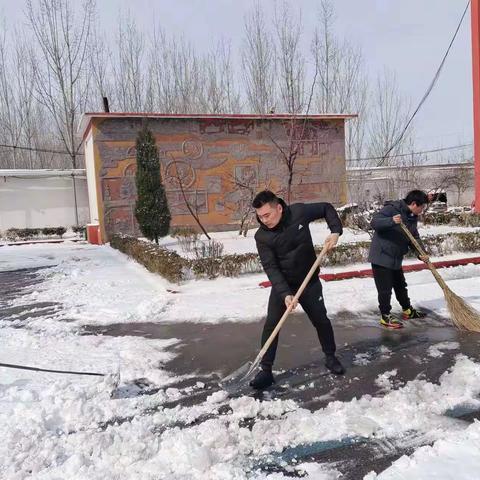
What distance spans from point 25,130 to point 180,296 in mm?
29231

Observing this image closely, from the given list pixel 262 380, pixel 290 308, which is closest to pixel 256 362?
pixel 262 380

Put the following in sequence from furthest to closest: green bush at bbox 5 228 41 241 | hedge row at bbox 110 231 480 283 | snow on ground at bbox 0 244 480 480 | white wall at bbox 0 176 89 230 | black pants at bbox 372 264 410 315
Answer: white wall at bbox 0 176 89 230 < green bush at bbox 5 228 41 241 < hedge row at bbox 110 231 480 283 < black pants at bbox 372 264 410 315 < snow on ground at bbox 0 244 480 480

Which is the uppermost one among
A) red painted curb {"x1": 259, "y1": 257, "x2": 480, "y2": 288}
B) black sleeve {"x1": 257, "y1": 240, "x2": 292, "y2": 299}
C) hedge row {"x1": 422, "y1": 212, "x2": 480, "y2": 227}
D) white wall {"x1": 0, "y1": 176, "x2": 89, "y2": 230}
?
white wall {"x1": 0, "y1": 176, "x2": 89, "y2": 230}

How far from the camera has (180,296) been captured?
743cm

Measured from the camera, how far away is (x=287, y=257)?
3918 millimetres

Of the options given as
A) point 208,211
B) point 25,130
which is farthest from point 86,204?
point 25,130

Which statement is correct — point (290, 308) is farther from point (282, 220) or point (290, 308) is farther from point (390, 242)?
point (390, 242)

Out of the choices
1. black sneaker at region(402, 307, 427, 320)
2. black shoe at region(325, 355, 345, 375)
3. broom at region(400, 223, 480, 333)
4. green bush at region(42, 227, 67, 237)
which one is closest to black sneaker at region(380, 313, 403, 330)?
black sneaker at region(402, 307, 427, 320)

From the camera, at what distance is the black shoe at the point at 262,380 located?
3861 millimetres

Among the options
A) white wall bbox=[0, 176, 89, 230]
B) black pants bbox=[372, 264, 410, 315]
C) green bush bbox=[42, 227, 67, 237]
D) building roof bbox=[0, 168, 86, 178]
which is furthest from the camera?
white wall bbox=[0, 176, 89, 230]

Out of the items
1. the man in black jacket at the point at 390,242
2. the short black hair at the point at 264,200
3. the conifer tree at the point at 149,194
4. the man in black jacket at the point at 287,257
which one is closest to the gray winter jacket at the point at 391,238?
the man in black jacket at the point at 390,242

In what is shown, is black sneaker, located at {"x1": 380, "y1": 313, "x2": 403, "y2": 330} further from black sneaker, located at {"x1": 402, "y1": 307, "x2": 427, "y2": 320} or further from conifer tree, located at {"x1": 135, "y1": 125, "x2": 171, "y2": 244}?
conifer tree, located at {"x1": 135, "y1": 125, "x2": 171, "y2": 244}

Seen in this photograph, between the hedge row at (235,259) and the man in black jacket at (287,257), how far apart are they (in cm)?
427

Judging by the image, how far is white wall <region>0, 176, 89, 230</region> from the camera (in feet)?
69.6
